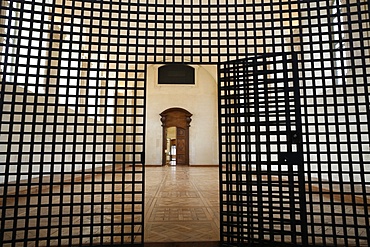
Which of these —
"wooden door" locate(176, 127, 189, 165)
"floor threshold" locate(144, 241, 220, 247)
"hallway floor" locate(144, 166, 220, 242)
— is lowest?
"floor threshold" locate(144, 241, 220, 247)

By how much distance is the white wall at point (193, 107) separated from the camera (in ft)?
57.7

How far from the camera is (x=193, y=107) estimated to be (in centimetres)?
1789

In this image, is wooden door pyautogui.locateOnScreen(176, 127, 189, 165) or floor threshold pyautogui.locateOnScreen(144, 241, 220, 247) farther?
wooden door pyautogui.locateOnScreen(176, 127, 189, 165)

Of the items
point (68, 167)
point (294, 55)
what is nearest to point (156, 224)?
point (294, 55)

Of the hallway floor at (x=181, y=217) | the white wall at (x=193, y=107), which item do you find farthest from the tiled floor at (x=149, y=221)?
the white wall at (x=193, y=107)

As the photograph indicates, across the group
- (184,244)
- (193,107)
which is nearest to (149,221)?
(184,244)

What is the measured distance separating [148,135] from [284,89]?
15.2m

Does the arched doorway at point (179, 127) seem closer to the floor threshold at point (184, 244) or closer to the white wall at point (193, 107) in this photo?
the white wall at point (193, 107)

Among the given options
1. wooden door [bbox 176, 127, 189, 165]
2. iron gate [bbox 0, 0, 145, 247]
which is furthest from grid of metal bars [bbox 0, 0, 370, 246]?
wooden door [bbox 176, 127, 189, 165]

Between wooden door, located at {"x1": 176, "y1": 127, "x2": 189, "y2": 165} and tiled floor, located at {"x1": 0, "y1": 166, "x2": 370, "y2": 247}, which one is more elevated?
wooden door, located at {"x1": 176, "y1": 127, "x2": 189, "y2": 165}

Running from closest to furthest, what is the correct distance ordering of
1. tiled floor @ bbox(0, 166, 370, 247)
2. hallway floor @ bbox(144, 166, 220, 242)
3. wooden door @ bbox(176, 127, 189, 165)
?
tiled floor @ bbox(0, 166, 370, 247)
hallway floor @ bbox(144, 166, 220, 242)
wooden door @ bbox(176, 127, 189, 165)

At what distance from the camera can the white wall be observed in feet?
57.7

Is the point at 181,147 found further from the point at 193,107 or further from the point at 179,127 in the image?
the point at 193,107

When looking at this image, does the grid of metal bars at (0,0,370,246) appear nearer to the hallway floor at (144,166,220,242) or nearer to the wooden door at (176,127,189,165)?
the hallway floor at (144,166,220,242)
